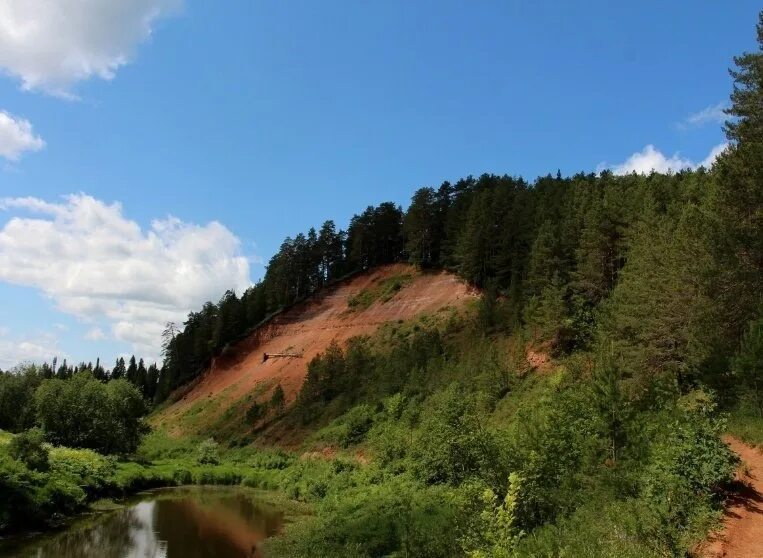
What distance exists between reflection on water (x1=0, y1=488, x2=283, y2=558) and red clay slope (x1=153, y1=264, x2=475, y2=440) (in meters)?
30.5

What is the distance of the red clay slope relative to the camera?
7662cm

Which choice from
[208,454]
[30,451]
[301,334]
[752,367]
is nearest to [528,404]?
[752,367]

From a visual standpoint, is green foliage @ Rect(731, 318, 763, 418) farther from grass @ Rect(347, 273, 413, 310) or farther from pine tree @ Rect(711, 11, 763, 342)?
grass @ Rect(347, 273, 413, 310)

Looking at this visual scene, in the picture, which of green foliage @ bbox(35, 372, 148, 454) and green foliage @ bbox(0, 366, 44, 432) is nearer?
green foliage @ bbox(35, 372, 148, 454)

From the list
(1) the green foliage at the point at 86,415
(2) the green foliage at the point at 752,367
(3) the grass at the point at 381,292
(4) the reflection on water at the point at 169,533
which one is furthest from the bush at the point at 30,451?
(3) the grass at the point at 381,292

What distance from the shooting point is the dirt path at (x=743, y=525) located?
12742 millimetres

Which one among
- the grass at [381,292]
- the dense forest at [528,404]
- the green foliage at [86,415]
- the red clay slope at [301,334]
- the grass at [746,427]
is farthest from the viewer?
the grass at [381,292]

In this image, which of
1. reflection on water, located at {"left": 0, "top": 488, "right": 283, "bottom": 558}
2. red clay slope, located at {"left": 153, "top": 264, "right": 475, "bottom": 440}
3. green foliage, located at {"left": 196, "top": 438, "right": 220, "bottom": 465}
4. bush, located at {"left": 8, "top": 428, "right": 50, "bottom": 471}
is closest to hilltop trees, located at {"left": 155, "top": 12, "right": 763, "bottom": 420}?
red clay slope, located at {"left": 153, "top": 264, "right": 475, "bottom": 440}

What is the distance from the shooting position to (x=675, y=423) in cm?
1719

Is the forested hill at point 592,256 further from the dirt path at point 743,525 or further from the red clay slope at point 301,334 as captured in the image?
the dirt path at point 743,525

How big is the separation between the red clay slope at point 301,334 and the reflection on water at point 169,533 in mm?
30460

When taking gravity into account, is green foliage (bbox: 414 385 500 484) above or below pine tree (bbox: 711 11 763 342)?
below

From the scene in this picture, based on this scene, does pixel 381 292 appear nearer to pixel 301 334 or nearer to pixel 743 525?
pixel 301 334

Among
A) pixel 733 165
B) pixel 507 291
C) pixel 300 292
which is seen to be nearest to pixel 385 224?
pixel 300 292
